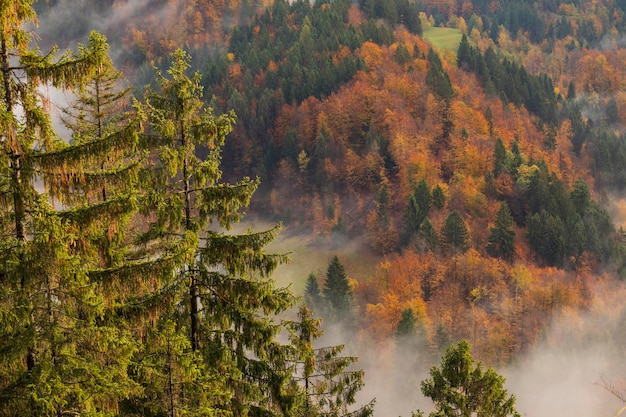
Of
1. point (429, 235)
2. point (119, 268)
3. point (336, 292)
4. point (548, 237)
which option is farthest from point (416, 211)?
point (119, 268)

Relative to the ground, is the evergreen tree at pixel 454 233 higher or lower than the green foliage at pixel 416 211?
lower

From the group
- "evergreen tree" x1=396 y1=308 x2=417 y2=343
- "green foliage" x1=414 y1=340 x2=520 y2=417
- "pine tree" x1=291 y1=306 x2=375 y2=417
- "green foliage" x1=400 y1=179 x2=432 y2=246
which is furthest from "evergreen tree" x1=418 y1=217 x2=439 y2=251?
"pine tree" x1=291 y1=306 x2=375 y2=417

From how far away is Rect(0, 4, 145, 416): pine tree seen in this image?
38.6 ft

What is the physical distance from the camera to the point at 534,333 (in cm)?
11369

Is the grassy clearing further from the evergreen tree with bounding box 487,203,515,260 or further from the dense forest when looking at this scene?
the evergreen tree with bounding box 487,203,515,260

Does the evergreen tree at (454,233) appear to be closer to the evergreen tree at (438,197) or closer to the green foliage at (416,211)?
the green foliage at (416,211)

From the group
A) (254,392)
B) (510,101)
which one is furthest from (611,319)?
(254,392)

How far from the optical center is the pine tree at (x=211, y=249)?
54.3ft

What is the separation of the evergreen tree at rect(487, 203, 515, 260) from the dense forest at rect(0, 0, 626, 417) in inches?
15.1

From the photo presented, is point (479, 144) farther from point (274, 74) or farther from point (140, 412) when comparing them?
point (140, 412)

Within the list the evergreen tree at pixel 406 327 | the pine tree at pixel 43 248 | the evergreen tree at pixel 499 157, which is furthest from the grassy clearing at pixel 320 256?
the pine tree at pixel 43 248

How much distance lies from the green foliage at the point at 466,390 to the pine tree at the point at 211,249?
10.3 m

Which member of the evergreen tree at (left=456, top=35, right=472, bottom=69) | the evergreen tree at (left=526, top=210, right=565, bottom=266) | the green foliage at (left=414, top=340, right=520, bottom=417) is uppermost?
the evergreen tree at (left=456, top=35, right=472, bottom=69)

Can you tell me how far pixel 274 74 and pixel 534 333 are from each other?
335 feet
